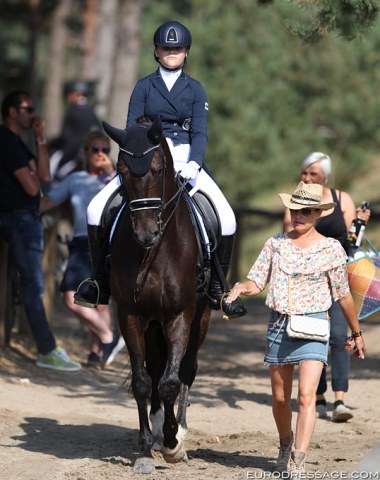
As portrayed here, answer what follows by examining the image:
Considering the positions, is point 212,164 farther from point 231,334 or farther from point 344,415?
point 344,415

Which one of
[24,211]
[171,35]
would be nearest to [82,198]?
[24,211]

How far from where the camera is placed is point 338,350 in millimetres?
10062

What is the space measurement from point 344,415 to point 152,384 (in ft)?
6.63

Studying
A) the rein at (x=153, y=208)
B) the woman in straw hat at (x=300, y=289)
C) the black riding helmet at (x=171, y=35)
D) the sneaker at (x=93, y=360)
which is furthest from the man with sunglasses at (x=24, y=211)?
the woman in straw hat at (x=300, y=289)

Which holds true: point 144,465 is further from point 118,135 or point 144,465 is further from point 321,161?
point 321,161

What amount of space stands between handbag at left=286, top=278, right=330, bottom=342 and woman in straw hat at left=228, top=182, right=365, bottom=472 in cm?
5

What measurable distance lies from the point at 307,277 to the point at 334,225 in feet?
9.05

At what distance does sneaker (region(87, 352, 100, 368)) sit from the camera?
12.4m

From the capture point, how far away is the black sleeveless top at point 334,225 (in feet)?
32.6

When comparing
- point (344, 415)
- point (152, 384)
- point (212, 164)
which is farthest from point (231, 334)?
point (212, 164)

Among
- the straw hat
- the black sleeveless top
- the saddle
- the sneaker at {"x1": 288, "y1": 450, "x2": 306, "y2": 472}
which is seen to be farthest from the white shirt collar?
the sneaker at {"x1": 288, "y1": 450, "x2": 306, "y2": 472}

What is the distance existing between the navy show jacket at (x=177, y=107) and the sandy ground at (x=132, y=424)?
2.30 m

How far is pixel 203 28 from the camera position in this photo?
3453 cm

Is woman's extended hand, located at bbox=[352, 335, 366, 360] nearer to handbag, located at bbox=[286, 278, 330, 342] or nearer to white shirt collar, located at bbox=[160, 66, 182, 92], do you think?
handbag, located at bbox=[286, 278, 330, 342]
